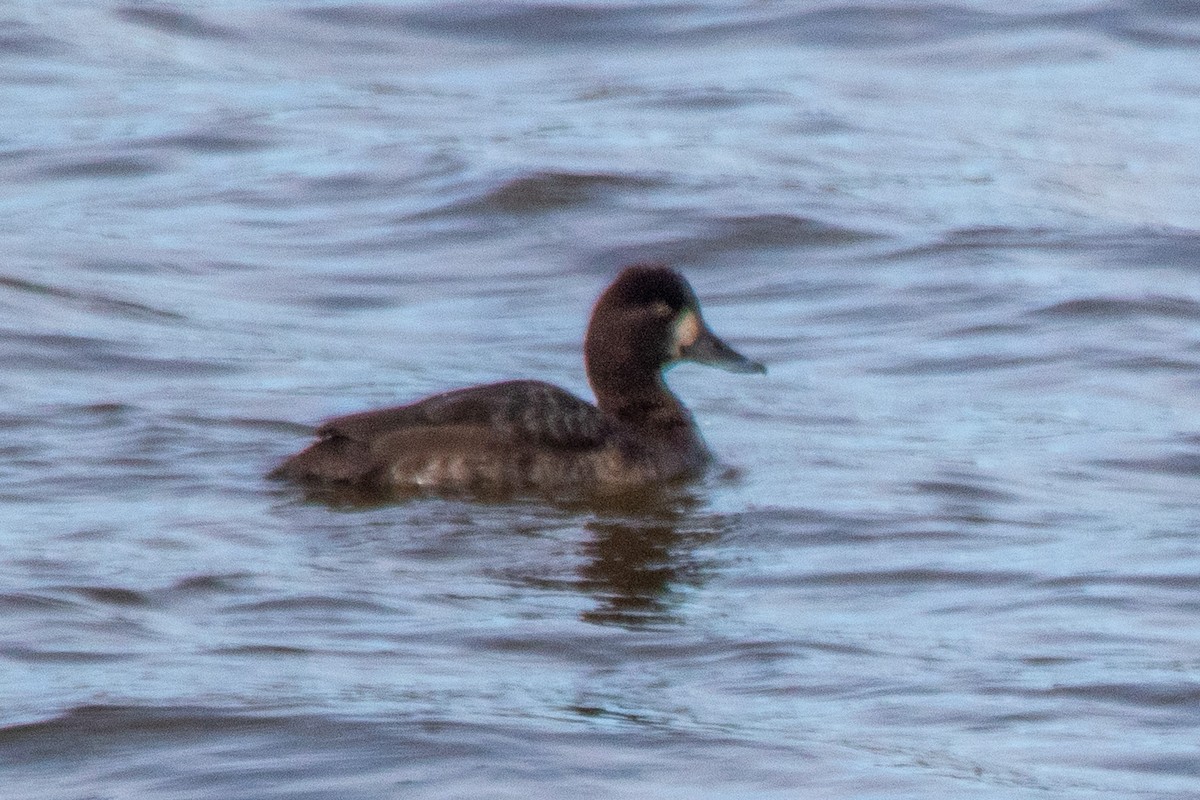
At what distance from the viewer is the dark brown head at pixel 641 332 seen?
32.3 feet

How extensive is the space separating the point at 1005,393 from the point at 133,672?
201 inches

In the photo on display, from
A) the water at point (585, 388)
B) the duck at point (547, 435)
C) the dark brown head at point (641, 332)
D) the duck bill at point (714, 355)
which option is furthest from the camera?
the duck bill at point (714, 355)

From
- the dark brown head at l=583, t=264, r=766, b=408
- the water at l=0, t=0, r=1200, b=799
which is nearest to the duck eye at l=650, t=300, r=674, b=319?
the dark brown head at l=583, t=264, r=766, b=408

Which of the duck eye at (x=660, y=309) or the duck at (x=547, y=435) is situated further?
the duck eye at (x=660, y=309)

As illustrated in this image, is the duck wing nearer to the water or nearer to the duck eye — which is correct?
the water

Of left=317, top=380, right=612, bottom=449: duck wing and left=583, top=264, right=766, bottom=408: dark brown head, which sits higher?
left=583, top=264, right=766, bottom=408: dark brown head

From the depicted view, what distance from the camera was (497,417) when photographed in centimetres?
908

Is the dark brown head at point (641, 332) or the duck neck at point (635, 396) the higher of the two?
the dark brown head at point (641, 332)

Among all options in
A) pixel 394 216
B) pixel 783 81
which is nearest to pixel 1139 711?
pixel 394 216

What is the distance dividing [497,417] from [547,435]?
0.21 m

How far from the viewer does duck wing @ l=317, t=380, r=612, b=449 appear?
9.02 meters

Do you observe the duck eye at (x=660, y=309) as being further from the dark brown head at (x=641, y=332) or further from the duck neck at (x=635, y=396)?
the duck neck at (x=635, y=396)

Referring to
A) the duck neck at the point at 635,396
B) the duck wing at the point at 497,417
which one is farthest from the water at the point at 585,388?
the duck neck at the point at 635,396

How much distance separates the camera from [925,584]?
26.1 ft
